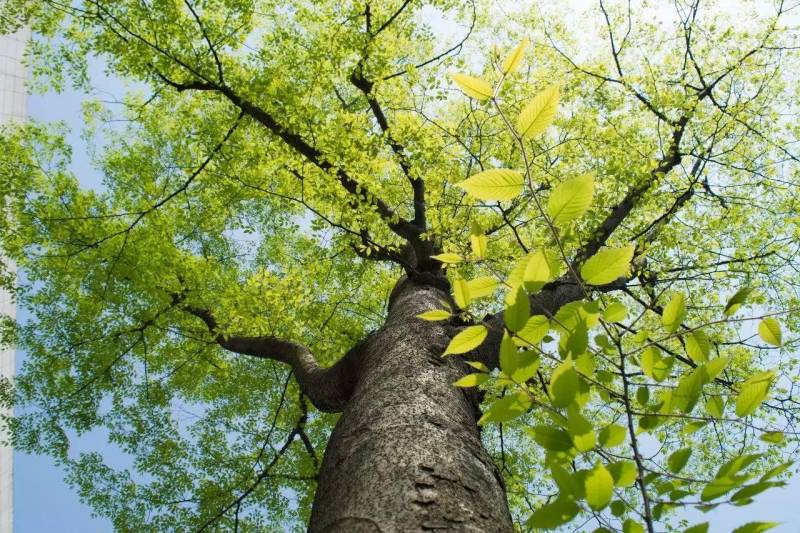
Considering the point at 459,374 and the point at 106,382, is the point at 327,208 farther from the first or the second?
the point at 106,382

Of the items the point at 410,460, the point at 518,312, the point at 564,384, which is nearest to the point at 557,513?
the point at 564,384

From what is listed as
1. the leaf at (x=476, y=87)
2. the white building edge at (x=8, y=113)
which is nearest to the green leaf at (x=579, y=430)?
the leaf at (x=476, y=87)

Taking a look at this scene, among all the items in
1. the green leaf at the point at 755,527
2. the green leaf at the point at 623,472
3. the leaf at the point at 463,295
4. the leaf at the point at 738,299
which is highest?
the leaf at the point at 463,295

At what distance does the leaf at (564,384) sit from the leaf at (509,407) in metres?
0.15

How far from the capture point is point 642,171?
510cm

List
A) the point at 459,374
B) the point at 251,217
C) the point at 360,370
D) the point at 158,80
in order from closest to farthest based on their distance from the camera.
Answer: the point at 459,374 < the point at 360,370 < the point at 158,80 < the point at 251,217

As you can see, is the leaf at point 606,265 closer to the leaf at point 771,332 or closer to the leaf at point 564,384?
the leaf at point 564,384

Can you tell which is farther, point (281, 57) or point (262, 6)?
point (262, 6)

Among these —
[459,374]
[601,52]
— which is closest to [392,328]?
[459,374]

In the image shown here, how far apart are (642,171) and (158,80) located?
15.3ft

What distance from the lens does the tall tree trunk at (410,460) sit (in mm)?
1498

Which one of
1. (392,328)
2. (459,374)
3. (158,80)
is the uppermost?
(158,80)

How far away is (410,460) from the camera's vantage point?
1771 mm

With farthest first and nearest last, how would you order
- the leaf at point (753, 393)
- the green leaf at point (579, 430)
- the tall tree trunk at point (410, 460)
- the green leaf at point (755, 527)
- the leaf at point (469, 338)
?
the tall tree trunk at point (410, 460) → the leaf at point (469, 338) → the leaf at point (753, 393) → the green leaf at point (579, 430) → the green leaf at point (755, 527)
